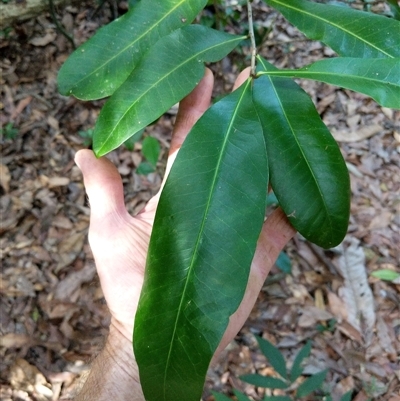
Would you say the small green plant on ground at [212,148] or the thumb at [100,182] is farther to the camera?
the thumb at [100,182]

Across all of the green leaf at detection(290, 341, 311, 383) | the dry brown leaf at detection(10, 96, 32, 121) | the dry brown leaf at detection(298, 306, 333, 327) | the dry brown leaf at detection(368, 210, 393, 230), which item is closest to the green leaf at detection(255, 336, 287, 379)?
the green leaf at detection(290, 341, 311, 383)

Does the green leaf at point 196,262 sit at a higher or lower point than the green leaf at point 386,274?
higher

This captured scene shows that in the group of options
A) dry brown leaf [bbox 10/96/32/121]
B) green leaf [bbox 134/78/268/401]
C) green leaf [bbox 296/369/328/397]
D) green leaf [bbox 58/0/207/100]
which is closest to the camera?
green leaf [bbox 134/78/268/401]

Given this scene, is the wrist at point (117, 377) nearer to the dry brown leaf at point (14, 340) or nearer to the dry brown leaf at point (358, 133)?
the dry brown leaf at point (14, 340)

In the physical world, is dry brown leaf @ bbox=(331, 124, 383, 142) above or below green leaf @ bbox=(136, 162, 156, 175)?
below

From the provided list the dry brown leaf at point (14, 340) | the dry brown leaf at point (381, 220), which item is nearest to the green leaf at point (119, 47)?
the dry brown leaf at point (14, 340)

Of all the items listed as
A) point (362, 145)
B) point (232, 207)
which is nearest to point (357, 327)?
point (362, 145)

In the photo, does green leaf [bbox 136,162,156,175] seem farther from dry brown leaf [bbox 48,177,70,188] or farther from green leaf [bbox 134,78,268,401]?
green leaf [bbox 134,78,268,401]

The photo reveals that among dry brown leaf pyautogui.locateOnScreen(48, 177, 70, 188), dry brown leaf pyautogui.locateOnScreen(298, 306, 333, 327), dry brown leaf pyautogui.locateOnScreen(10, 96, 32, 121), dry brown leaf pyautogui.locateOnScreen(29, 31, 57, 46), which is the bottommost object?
dry brown leaf pyautogui.locateOnScreen(298, 306, 333, 327)
